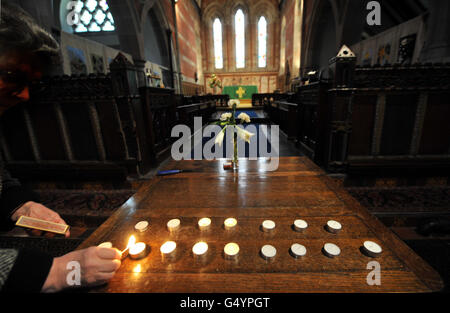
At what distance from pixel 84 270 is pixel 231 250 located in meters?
0.53

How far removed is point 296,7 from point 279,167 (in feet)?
41.2

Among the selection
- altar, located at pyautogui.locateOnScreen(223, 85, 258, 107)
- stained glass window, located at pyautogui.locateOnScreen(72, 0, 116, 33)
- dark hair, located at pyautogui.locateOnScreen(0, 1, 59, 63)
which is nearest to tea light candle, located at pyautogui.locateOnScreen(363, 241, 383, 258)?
dark hair, located at pyautogui.locateOnScreen(0, 1, 59, 63)

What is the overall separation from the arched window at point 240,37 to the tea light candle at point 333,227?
19146 millimetres

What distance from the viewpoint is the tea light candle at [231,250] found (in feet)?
2.58

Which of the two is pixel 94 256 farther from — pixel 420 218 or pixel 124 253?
pixel 420 218

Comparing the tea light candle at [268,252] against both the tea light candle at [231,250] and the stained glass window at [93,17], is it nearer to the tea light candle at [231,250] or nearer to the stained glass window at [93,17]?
the tea light candle at [231,250]

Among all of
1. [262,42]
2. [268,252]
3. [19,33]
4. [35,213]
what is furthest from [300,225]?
[262,42]

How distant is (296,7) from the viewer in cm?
1066

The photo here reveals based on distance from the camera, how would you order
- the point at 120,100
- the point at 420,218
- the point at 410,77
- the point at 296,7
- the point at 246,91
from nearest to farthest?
the point at 420,218 < the point at 410,77 < the point at 120,100 < the point at 296,7 < the point at 246,91

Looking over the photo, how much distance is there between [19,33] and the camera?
1.55 m

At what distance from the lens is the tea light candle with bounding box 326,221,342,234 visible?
92 centimetres

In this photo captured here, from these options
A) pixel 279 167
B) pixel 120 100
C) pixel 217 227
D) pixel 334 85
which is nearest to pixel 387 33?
pixel 334 85

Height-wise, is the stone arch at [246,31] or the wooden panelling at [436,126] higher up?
the stone arch at [246,31]

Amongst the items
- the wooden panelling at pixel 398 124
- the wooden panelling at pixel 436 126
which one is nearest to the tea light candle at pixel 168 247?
the wooden panelling at pixel 398 124
